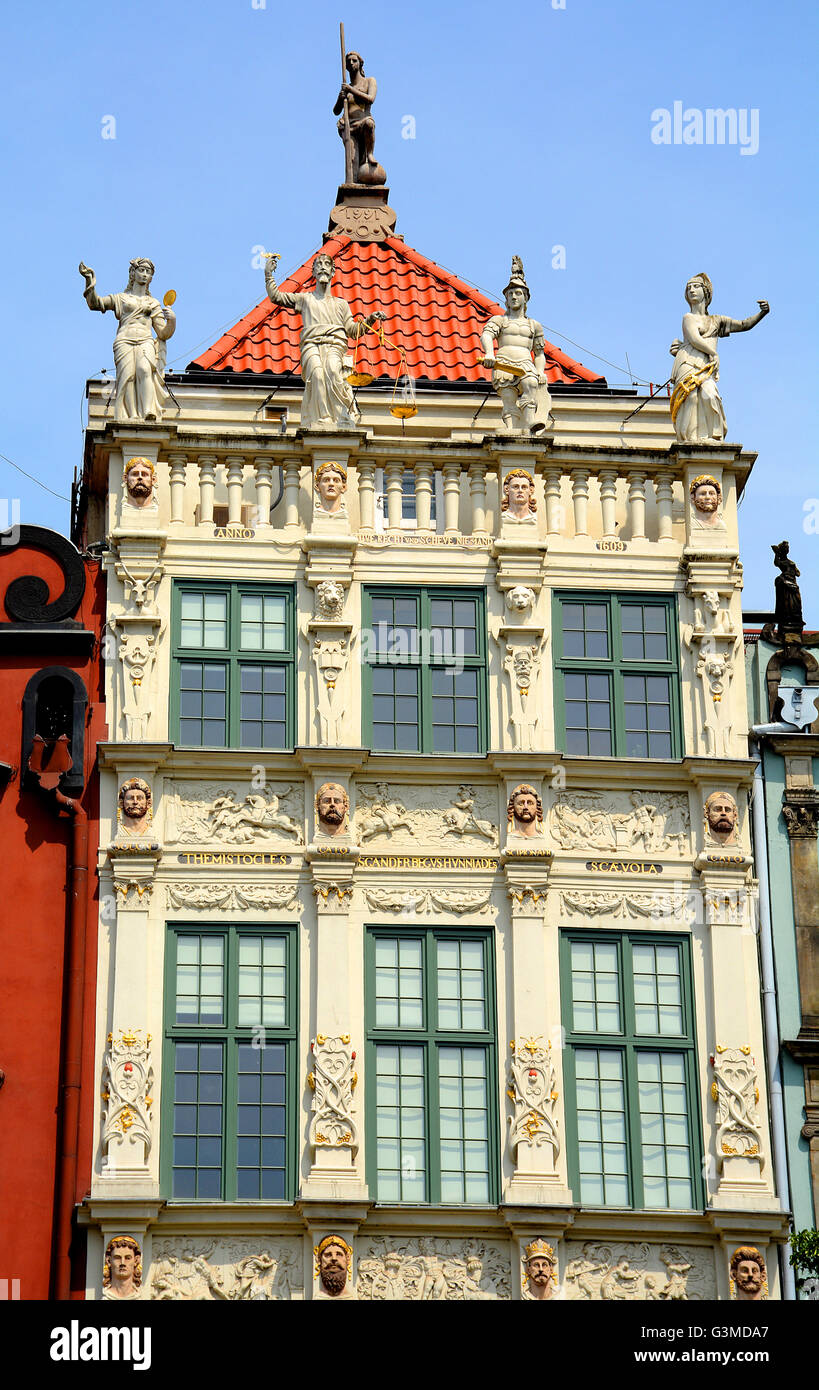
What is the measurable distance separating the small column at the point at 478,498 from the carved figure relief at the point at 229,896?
5.34 m

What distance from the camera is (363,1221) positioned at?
28531mm

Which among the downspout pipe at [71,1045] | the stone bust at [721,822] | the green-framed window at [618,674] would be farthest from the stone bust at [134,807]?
the stone bust at [721,822]

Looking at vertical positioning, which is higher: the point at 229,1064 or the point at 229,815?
the point at 229,815

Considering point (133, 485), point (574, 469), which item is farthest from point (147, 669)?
point (574, 469)

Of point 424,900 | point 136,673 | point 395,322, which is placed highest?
point 395,322

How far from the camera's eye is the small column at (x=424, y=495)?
32.2m

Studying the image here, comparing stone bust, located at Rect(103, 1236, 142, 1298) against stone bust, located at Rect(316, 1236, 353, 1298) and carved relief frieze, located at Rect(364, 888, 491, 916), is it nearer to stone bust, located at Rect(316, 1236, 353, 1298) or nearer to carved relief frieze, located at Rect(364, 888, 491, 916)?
stone bust, located at Rect(316, 1236, 353, 1298)

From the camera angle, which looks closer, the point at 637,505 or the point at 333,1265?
the point at 333,1265

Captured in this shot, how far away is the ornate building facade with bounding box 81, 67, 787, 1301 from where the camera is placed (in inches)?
1134

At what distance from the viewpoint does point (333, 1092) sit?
2908 centimetres

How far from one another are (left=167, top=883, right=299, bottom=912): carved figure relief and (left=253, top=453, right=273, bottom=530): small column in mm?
4655

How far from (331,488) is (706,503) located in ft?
15.5

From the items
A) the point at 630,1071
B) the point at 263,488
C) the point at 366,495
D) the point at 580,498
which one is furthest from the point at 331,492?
the point at 630,1071

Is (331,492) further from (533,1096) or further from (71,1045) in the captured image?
(533,1096)
